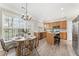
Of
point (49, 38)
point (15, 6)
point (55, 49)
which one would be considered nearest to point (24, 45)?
point (49, 38)

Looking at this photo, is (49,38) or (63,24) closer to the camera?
(63,24)

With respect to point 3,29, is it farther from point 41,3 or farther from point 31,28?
point 41,3

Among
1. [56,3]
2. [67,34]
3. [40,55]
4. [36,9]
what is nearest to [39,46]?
[40,55]

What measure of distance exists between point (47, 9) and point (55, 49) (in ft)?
3.54

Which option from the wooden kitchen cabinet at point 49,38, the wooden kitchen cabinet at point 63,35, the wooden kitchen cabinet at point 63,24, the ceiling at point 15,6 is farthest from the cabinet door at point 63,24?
the ceiling at point 15,6

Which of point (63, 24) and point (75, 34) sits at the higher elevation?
point (63, 24)

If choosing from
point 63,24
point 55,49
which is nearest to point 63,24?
point 63,24

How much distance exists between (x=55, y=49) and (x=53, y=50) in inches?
2.5

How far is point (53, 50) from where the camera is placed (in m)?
2.84

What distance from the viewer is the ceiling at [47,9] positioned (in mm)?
2727

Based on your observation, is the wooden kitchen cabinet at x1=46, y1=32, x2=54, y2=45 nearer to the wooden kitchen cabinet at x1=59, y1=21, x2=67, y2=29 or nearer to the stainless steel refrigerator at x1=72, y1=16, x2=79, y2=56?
the wooden kitchen cabinet at x1=59, y1=21, x2=67, y2=29

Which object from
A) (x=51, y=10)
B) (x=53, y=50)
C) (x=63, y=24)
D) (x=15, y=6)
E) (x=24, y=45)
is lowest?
(x=53, y=50)

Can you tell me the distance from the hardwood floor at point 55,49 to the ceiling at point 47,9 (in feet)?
2.19

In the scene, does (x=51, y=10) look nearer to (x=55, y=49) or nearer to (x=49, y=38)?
(x=49, y=38)
